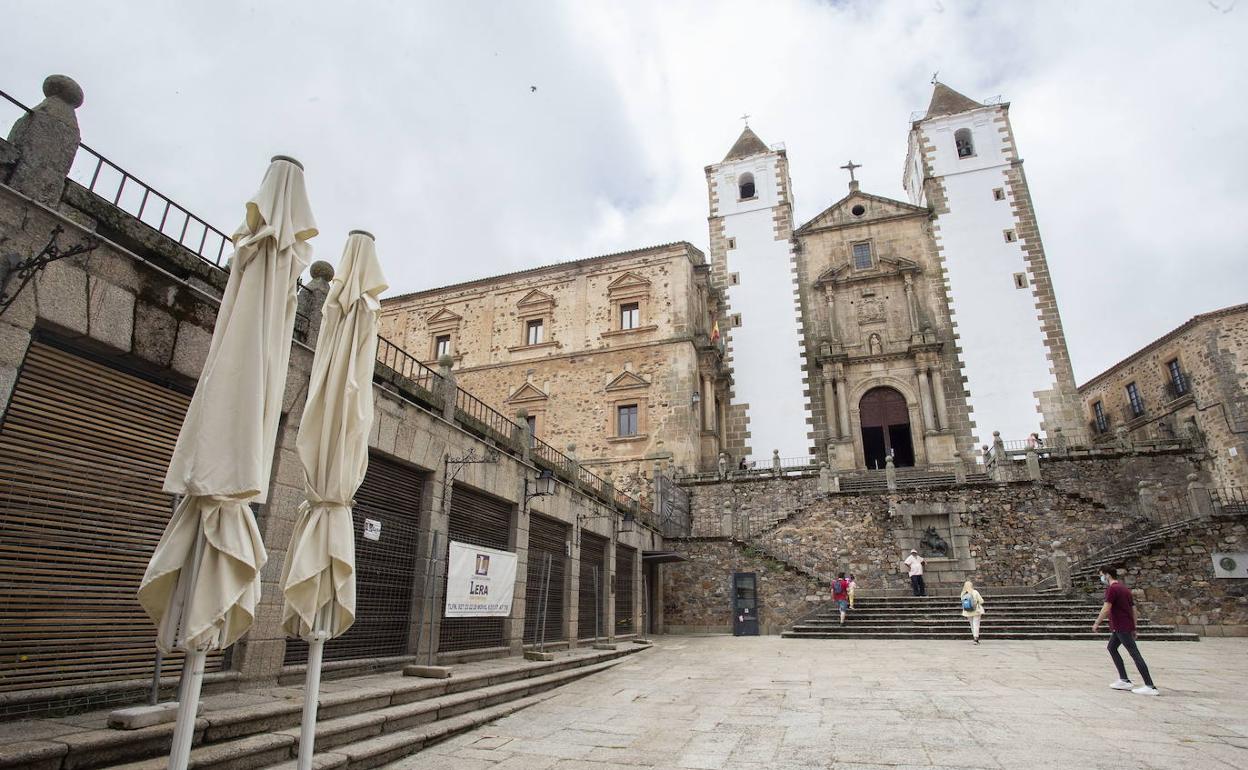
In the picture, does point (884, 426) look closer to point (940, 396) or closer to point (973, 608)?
point (940, 396)

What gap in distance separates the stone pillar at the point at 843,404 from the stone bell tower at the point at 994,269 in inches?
186

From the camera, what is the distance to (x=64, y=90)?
523 centimetres

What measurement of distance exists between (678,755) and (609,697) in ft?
10.2

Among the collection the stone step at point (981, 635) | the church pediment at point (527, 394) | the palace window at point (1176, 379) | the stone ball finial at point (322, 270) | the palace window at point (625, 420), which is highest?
the palace window at point (1176, 379)

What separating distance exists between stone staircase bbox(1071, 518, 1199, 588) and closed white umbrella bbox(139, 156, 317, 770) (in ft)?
62.7

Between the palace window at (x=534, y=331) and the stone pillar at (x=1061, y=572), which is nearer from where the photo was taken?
the stone pillar at (x=1061, y=572)

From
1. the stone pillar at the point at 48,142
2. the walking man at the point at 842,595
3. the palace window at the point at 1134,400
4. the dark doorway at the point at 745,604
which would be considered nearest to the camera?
the stone pillar at the point at 48,142

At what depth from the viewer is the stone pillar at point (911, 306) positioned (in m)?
26.5

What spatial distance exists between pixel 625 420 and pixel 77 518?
2046 cm

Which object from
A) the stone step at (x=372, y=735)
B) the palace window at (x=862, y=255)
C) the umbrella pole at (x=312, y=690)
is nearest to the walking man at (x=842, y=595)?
the stone step at (x=372, y=735)

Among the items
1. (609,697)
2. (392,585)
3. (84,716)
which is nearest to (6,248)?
(84,716)

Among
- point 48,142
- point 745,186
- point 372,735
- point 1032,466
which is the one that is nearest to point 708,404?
point 1032,466

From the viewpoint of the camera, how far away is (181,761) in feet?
10.3

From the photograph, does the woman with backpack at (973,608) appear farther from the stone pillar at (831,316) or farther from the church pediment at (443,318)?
the church pediment at (443,318)
